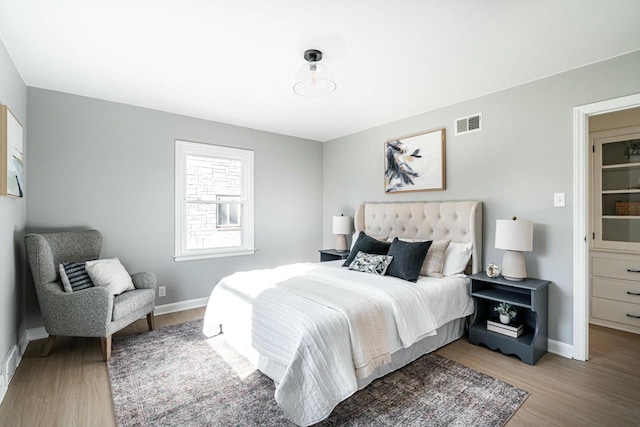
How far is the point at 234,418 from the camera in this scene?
73.2 inches

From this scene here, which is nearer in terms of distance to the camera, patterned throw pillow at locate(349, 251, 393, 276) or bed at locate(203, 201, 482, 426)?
bed at locate(203, 201, 482, 426)

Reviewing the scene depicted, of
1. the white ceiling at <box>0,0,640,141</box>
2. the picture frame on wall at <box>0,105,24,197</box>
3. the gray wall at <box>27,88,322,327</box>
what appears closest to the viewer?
the white ceiling at <box>0,0,640,141</box>

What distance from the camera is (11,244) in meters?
2.47

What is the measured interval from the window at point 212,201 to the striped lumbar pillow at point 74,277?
1.03m

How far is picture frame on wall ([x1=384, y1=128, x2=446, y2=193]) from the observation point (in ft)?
11.7

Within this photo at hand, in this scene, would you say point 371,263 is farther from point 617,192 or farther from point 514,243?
point 617,192

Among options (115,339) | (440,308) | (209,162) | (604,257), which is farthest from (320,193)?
(604,257)

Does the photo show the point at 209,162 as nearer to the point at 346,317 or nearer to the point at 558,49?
the point at 346,317

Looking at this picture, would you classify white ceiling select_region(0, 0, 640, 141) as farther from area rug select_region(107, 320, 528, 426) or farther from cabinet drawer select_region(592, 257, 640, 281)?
area rug select_region(107, 320, 528, 426)

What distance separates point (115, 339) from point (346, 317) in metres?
2.38

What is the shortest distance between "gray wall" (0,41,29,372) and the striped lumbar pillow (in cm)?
33

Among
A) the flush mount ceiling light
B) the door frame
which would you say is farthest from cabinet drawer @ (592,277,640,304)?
the flush mount ceiling light

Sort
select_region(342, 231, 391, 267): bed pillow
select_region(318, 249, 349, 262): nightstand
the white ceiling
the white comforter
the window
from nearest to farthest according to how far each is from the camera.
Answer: the white comforter → the white ceiling → select_region(342, 231, 391, 267): bed pillow → the window → select_region(318, 249, 349, 262): nightstand

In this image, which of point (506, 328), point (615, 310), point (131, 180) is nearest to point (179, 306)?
point (131, 180)
